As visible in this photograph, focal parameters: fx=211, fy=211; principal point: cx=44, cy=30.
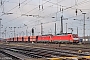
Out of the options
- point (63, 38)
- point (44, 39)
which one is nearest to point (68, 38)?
point (63, 38)

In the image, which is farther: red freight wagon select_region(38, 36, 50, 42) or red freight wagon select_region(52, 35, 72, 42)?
red freight wagon select_region(38, 36, 50, 42)

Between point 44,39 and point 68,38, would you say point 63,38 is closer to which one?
point 68,38

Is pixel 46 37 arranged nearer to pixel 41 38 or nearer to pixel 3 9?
pixel 41 38

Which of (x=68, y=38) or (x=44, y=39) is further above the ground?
(x=68, y=38)

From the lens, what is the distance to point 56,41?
234 ft

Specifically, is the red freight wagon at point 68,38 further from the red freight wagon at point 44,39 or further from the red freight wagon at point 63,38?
the red freight wagon at point 44,39

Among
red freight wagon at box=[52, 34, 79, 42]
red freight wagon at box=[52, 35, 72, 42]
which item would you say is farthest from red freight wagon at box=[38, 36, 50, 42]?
red freight wagon at box=[52, 34, 79, 42]

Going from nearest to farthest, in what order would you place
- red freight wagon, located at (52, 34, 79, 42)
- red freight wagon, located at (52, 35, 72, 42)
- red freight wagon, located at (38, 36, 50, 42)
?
red freight wagon, located at (52, 34, 79, 42) → red freight wagon, located at (52, 35, 72, 42) → red freight wagon, located at (38, 36, 50, 42)

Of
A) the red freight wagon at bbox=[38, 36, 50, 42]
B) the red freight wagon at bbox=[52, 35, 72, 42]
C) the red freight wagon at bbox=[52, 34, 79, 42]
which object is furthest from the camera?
the red freight wagon at bbox=[38, 36, 50, 42]

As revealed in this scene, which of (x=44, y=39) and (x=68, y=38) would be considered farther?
(x=44, y=39)

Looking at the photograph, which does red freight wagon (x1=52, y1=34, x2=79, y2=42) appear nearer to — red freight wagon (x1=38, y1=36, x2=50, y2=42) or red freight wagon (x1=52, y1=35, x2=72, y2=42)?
red freight wagon (x1=52, y1=35, x2=72, y2=42)

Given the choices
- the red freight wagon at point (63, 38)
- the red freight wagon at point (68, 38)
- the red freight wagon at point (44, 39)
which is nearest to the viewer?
the red freight wagon at point (68, 38)

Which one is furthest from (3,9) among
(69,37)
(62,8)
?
(69,37)

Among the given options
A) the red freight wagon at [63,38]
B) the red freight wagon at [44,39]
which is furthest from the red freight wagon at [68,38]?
the red freight wagon at [44,39]
